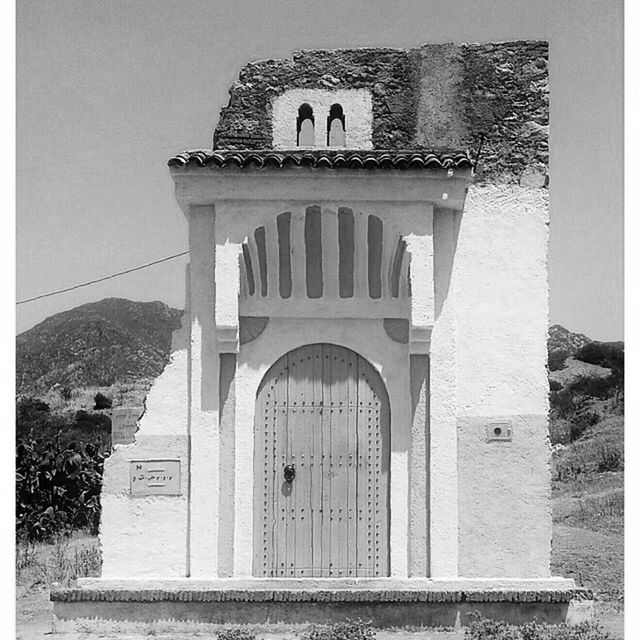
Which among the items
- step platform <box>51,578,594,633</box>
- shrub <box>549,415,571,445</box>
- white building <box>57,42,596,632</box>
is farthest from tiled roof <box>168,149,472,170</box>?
shrub <box>549,415,571,445</box>

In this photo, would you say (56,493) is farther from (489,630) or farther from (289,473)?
(489,630)

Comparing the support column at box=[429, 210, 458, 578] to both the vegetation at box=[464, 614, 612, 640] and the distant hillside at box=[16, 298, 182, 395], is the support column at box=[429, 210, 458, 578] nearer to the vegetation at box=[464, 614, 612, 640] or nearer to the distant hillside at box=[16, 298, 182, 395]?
the vegetation at box=[464, 614, 612, 640]

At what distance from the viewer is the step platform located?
10.1m

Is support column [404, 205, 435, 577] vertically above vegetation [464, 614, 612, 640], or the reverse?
support column [404, 205, 435, 577]

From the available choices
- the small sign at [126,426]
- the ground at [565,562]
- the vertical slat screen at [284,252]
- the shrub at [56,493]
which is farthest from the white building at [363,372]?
the shrub at [56,493]

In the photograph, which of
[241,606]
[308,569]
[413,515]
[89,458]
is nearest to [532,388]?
[413,515]

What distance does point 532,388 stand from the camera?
10.5 meters

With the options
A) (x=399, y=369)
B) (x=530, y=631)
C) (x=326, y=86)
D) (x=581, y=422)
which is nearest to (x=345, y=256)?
(x=399, y=369)

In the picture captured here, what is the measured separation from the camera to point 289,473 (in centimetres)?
1056

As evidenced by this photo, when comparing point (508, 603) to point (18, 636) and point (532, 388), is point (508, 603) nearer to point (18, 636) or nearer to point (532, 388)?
point (532, 388)

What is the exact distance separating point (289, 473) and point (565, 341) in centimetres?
3294

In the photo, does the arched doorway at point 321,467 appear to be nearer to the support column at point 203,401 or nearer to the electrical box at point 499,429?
the support column at point 203,401

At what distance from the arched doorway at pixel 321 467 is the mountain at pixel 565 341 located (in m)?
29.1

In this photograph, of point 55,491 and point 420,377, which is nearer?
point 420,377
